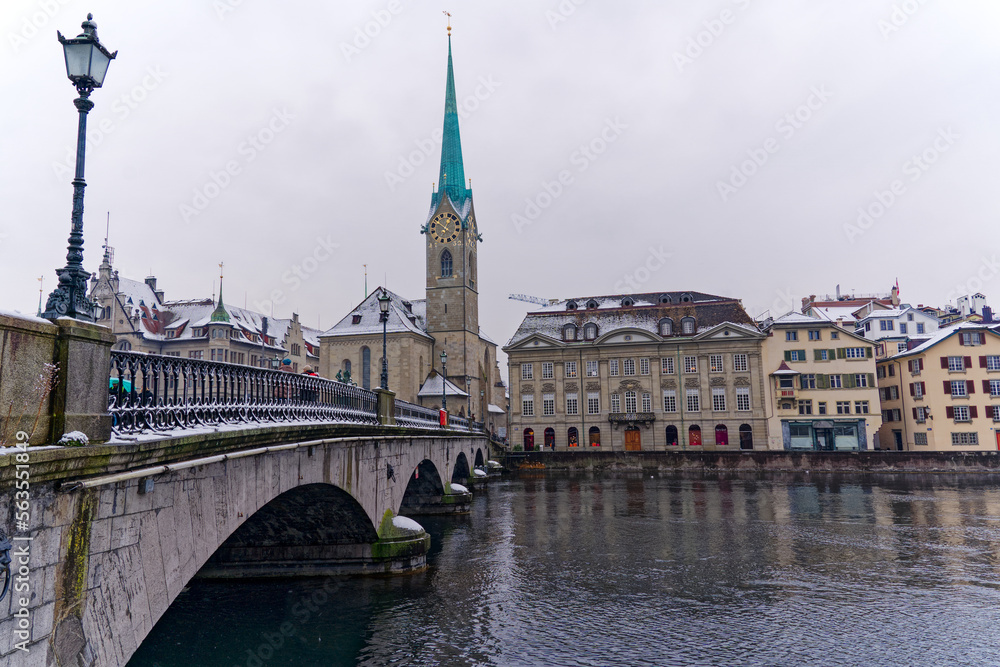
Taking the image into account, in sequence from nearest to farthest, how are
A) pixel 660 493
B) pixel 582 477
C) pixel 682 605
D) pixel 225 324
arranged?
pixel 682 605 → pixel 660 493 → pixel 582 477 → pixel 225 324

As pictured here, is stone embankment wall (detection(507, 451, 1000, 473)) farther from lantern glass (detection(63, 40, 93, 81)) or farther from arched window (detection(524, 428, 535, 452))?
lantern glass (detection(63, 40, 93, 81))

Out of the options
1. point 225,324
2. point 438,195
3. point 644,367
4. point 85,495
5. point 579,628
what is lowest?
point 579,628

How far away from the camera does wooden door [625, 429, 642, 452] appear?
2837 inches

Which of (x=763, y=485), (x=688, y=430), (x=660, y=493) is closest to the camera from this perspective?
(x=660, y=493)

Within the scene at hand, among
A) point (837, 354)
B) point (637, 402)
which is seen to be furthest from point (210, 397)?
point (837, 354)

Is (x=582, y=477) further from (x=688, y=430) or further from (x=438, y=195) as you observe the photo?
(x=438, y=195)

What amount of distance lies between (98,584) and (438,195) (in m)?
78.3

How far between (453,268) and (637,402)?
2582cm

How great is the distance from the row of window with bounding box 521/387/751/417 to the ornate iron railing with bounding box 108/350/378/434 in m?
57.2

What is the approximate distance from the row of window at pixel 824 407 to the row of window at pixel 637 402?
4.19m

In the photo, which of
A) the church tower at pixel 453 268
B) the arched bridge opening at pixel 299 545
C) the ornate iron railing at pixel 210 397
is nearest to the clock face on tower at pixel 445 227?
the church tower at pixel 453 268

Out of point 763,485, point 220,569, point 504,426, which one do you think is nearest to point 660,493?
point 763,485

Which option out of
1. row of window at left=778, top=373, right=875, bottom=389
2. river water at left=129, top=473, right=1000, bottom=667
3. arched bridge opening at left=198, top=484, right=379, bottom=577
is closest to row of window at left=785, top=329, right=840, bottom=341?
row of window at left=778, top=373, right=875, bottom=389

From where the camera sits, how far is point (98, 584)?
6797 mm
